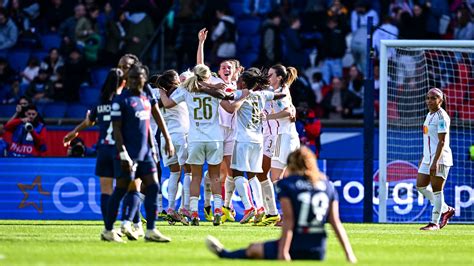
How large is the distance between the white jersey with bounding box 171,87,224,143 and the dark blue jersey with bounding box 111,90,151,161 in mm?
4136

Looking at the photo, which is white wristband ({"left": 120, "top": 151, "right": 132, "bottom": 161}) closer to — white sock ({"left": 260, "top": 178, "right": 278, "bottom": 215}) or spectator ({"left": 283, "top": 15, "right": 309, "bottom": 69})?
white sock ({"left": 260, "top": 178, "right": 278, "bottom": 215})

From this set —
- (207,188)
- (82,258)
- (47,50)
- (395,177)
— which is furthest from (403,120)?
(82,258)

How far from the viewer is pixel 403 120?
75.9ft

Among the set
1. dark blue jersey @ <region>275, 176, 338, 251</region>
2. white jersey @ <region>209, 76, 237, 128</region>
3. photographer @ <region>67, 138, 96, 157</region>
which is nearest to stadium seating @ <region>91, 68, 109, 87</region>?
photographer @ <region>67, 138, 96, 157</region>

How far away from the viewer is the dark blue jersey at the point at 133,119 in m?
13.6

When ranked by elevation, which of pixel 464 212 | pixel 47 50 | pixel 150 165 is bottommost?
pixel 464 212

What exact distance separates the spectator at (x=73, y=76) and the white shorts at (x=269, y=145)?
9203mm

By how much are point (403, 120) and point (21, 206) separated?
7597 millimetres

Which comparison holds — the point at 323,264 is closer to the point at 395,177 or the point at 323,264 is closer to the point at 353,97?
the point at 395,177

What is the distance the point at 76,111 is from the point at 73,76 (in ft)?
2.90

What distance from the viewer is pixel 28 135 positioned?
75.5 ft

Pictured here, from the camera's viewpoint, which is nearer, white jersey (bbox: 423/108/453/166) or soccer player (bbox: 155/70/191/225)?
white jersey (bbox: 423/108/453/166)

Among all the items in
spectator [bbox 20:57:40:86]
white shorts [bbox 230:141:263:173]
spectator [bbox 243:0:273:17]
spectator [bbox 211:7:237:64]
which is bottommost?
white shorts [bbox 230:141:263:173]

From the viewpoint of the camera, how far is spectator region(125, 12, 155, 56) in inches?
1108
